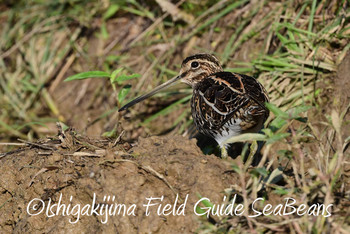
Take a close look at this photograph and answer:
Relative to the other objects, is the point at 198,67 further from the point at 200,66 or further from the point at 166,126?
the point at 166,126

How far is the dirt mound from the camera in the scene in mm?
3307

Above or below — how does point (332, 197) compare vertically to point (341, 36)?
below

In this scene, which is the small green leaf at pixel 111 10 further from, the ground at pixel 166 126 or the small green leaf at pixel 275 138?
the small green leaf at pixel 275 138

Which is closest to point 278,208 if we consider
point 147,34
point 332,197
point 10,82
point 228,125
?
point 332,197

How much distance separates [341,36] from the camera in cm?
482

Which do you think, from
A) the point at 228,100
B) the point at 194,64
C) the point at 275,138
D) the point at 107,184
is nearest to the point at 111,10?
the point at 194,64

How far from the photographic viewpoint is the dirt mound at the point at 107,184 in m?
3.31

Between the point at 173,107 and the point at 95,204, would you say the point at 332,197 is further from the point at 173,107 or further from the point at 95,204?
the point at 173,107

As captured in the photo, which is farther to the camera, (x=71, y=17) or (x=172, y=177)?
(x=71, y=17)

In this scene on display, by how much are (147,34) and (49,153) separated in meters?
3.00

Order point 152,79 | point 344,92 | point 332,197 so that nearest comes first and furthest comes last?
point 332,197, point 344,92, point 152,79

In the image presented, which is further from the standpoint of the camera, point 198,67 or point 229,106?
point 198,67

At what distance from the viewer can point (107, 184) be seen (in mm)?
3410

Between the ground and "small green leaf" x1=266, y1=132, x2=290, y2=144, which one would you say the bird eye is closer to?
the ground
